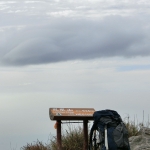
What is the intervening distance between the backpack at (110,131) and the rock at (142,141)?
156 centimetres

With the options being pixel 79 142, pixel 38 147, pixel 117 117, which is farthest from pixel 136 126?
pixel 117 117

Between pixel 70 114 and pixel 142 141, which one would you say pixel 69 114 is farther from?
pixel 142 141

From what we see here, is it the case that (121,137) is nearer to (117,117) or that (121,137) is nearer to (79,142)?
(117,117)

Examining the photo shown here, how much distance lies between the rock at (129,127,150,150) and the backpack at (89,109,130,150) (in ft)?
5.13

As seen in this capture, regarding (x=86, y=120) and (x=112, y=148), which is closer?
(x=112, y=148)

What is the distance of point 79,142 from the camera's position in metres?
13.7

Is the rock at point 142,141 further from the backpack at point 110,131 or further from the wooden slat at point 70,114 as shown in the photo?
the backpack at point 110,131

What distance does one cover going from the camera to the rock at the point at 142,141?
1136cm

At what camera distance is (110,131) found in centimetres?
974

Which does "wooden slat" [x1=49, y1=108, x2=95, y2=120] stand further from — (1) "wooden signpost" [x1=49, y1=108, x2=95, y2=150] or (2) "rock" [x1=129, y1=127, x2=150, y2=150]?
(2) "rock" [x1=129, y1=127, x2=150, y2=150]

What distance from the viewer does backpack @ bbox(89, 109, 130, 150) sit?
9.70 meters

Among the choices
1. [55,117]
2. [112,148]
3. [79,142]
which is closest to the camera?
[112,148]

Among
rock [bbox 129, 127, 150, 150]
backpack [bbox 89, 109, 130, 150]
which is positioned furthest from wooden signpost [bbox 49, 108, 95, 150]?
backpack [bbox 89, 109, 130, 150]

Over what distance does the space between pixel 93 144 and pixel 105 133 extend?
961mm
